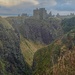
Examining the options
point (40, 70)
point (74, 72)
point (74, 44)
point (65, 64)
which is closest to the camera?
point (74, 72)

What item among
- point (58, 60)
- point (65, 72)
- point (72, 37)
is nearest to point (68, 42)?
point (72, 37)

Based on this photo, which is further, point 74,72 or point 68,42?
point 68,42

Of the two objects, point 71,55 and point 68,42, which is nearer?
point 71,55

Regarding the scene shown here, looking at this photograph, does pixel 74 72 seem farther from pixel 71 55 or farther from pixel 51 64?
pixel 51 64

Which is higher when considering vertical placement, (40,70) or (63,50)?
(63,50)

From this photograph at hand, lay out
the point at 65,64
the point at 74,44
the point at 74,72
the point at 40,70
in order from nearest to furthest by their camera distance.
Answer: the point at 74,72
the point at 65,64
the point at 74,44
the point at 40,70

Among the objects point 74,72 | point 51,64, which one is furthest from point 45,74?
point 74,72

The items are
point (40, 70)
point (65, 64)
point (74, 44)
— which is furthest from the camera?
point (40, 70)

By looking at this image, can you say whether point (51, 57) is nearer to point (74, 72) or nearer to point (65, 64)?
point (65, 64)

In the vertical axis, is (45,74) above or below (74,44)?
below
